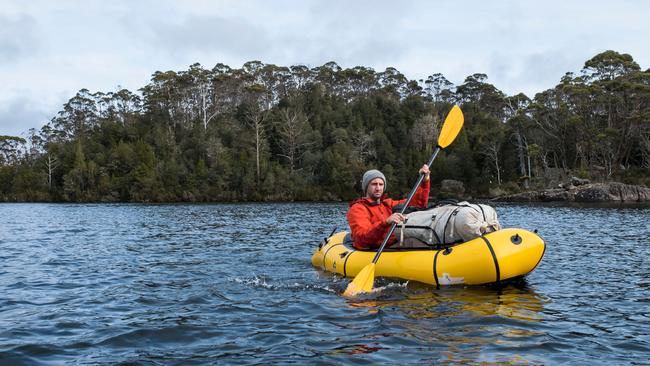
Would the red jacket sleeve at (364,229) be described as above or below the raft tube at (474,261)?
above

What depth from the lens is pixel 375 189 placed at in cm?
838

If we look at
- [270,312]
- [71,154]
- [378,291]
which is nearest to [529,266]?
[378,291]

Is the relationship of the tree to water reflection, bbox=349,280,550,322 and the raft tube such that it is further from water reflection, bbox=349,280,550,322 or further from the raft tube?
water reflection, bbox=349,280,550,322

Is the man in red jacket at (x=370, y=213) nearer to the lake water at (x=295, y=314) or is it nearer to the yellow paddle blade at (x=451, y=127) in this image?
the lake water at (x=295, y=314)

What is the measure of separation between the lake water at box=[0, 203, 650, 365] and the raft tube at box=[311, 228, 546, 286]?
0.19 metres

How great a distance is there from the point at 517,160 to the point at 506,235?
5213 cm

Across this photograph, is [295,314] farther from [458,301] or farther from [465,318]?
[458,301]

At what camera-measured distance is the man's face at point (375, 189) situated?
329 inches

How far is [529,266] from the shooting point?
705 cm

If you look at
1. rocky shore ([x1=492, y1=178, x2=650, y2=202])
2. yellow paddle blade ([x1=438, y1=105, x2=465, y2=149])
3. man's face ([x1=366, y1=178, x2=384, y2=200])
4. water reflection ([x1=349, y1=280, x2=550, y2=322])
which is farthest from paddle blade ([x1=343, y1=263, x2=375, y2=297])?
rocky shore ([x1=492, y1=178, x2=650, y2=202])

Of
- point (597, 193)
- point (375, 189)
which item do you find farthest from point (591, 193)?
point (375, 189)

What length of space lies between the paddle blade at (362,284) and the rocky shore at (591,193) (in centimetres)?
3615

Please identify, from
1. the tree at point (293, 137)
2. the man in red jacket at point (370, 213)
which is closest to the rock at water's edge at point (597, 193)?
the tree at point (293, 137)

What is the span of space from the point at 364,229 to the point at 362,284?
1.30m
